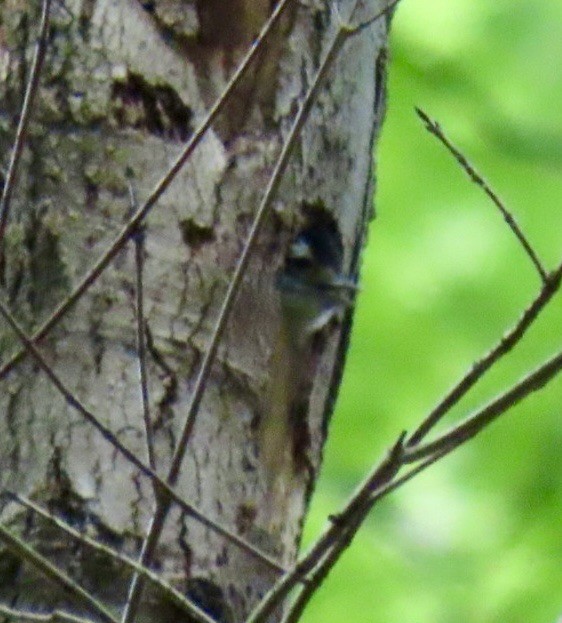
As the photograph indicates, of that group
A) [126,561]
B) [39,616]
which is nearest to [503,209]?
[126,561]

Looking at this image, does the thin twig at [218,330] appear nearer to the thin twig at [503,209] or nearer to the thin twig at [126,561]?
the thin twig at [126,561]

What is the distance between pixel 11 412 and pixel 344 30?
622mm

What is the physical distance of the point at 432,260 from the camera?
4535 mm

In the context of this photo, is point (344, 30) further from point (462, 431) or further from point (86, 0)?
point (86, 0)

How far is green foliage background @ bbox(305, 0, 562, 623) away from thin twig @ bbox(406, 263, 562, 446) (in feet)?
9.62

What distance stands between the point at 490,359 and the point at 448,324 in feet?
10.6

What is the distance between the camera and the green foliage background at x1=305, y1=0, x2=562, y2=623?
432 centimetres

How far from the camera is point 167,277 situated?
1.87m

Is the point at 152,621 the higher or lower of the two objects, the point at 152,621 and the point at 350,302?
the lower

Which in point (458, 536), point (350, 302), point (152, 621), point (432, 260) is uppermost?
point (432, 260)

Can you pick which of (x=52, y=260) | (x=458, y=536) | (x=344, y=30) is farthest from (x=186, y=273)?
(x=458, y=536)

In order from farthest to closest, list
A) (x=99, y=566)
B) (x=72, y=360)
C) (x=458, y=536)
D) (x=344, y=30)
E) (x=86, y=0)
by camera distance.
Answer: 1. (x=458, y=536)
2. (x=86, y=0)
3. (x=72, y=360)
4. (x=99, y=566)
5. (x=344, y=30)

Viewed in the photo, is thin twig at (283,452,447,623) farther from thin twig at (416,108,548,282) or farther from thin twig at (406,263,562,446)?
thin twig at (416,108,548,282)

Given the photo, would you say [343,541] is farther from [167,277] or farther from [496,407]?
[167,277]
